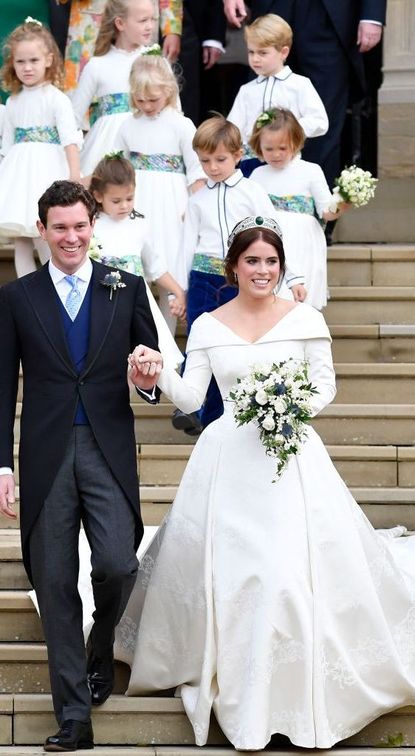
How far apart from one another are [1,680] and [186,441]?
80.7 inches

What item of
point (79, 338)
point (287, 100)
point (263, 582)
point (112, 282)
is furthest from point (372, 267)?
point (263, 582)

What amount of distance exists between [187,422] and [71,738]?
8.07 feet

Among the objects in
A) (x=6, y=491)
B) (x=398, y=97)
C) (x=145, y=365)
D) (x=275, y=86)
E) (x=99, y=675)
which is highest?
(x=275, y=86)

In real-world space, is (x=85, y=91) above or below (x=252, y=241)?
above

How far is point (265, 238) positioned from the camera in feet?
22.7

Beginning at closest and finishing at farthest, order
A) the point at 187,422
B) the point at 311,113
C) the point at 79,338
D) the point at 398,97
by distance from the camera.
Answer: the point at 79,338
the point at 187,422
the point at 311,113
the point at 398,97

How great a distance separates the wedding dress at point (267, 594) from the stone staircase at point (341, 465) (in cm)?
16

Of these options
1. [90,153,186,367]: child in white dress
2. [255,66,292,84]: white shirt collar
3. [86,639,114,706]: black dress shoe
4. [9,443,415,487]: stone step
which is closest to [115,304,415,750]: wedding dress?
[86,639,114,706]: black dress shoe

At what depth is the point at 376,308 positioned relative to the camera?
9781 millimetres

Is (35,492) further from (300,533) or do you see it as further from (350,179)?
(350,179)

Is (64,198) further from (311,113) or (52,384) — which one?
(311,113)

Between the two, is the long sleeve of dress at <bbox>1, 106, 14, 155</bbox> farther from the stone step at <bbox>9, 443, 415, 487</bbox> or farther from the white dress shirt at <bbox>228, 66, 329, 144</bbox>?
the stone step at <bbox>9, 443, 415, 487</bbox>

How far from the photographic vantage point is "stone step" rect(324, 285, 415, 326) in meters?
9.75

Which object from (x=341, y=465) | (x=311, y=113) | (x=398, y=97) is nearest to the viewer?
(x=341, y=465)
